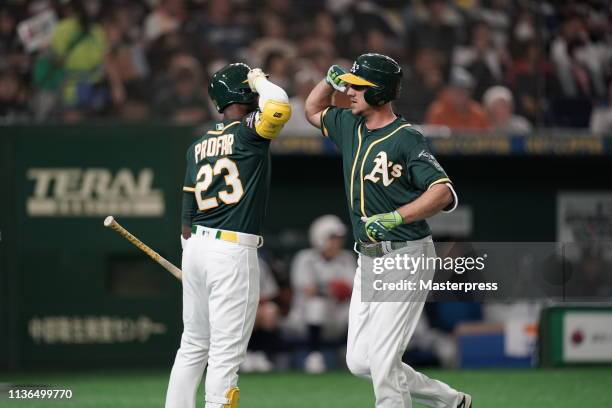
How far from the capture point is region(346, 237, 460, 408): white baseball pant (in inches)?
235

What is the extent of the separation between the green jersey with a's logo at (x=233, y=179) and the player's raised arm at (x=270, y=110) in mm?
88

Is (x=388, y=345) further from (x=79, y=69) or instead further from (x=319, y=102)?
(x=79, y=69)

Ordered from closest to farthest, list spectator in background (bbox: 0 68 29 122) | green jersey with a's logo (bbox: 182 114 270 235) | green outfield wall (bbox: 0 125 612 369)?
green jersey with a's logo (bbox: 182 114 270 235)
green outfield wall (bbox: 0 125 612 369)
spectator in background (bbox: 0 68 29 122)

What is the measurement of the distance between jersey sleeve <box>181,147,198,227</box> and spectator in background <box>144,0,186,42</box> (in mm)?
5742

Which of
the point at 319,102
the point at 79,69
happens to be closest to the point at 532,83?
the point at 79,69

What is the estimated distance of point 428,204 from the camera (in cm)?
589

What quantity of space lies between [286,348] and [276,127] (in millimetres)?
5330

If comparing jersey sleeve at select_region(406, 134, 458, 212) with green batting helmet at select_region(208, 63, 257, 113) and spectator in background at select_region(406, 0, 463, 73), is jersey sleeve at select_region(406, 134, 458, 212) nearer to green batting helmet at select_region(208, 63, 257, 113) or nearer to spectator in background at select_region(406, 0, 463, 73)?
green batting helmet at select_region(208, 63, 257, 113)

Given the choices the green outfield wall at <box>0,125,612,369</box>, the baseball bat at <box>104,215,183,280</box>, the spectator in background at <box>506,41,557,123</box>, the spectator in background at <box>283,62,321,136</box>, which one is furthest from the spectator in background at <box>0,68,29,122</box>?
the spectator in background at <box>506,41,557,123</box>

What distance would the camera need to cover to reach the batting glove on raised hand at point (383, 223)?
19.5 feet

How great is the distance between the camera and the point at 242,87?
6.64m

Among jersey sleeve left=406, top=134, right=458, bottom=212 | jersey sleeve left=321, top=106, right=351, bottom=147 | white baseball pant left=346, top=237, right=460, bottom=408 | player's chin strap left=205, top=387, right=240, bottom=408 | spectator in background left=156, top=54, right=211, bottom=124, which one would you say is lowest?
player's chin strap left=205, top=387, right=240, bottom=408

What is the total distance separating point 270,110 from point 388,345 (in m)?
1.41

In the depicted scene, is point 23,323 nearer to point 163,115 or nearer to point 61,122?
point 61,122
